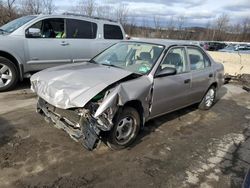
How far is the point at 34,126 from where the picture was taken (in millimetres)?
4805

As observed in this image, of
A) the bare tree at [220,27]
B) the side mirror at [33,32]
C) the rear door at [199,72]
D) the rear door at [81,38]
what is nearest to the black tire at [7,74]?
the side mirror at [33,32]

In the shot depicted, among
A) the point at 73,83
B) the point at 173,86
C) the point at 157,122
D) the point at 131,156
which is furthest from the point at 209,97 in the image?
the point at 73,83

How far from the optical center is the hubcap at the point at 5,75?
6.65 metres

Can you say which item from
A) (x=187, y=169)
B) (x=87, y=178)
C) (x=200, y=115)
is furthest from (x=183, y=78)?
(x=87, y=178)

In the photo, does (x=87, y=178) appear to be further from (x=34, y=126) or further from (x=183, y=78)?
(x=183, y=78)

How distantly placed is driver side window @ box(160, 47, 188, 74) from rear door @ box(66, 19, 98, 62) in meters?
3.45

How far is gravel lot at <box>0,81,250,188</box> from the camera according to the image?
348 centimetres

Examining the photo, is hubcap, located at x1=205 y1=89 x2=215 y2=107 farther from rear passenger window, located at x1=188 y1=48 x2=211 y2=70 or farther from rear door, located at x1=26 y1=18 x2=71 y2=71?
rear door, located at x1=26 y1=18 x2=71 y2=71

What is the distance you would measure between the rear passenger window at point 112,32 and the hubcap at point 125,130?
479 centimetres

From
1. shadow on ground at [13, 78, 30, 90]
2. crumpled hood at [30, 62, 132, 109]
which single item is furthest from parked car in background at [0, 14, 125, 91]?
crumpled hood at [30, 62, 132, 109]

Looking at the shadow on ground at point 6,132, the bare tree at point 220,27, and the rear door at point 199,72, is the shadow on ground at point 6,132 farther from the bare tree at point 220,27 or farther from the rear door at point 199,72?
the bare tree at point 220,27

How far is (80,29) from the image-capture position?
8.03 m

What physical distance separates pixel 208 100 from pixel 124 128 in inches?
126

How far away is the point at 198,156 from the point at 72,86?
2208 mm
